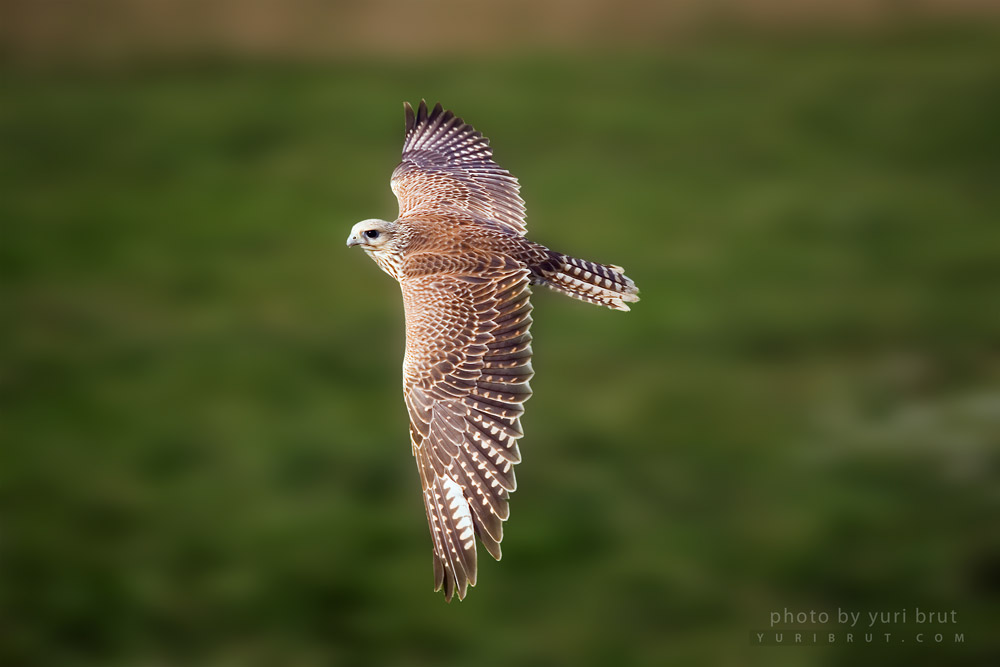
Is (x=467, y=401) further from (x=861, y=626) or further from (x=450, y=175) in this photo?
(x=861, y=626)

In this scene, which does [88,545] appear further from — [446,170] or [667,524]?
[446,170]

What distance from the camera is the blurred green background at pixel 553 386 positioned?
1398 inches

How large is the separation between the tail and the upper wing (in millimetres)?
952

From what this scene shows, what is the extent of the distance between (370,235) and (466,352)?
146 cm

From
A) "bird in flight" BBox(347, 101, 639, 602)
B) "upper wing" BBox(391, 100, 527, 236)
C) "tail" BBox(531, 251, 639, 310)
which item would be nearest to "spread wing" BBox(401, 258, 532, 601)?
"bird in flight" BBox(347, 101, 639, 602)

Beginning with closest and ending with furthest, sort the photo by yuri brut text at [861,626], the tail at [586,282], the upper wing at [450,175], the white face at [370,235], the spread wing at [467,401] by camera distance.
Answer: the spread wing at [467,401]
the tail at [586,282]
the white face at [370,235]
the upper wing at [450,175]
the photo by yuri brut text at [861,626]

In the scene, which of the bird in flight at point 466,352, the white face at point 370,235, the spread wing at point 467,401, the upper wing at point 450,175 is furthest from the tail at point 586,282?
the white face at point 370,235

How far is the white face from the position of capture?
12.0 meters

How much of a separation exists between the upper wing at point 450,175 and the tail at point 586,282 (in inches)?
37.5

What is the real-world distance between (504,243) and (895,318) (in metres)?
40.0

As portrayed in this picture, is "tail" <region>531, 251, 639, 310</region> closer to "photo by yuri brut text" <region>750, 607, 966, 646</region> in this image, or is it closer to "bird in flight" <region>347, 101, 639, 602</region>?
"bird in flight" <region>347, 101, 639, 602</region>

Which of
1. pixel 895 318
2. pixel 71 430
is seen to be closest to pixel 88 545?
pixel 71 430

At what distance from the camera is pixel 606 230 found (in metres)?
53.1

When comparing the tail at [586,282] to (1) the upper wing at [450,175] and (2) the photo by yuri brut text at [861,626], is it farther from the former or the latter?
(2) the photo by yuri brut text at [861,626]
